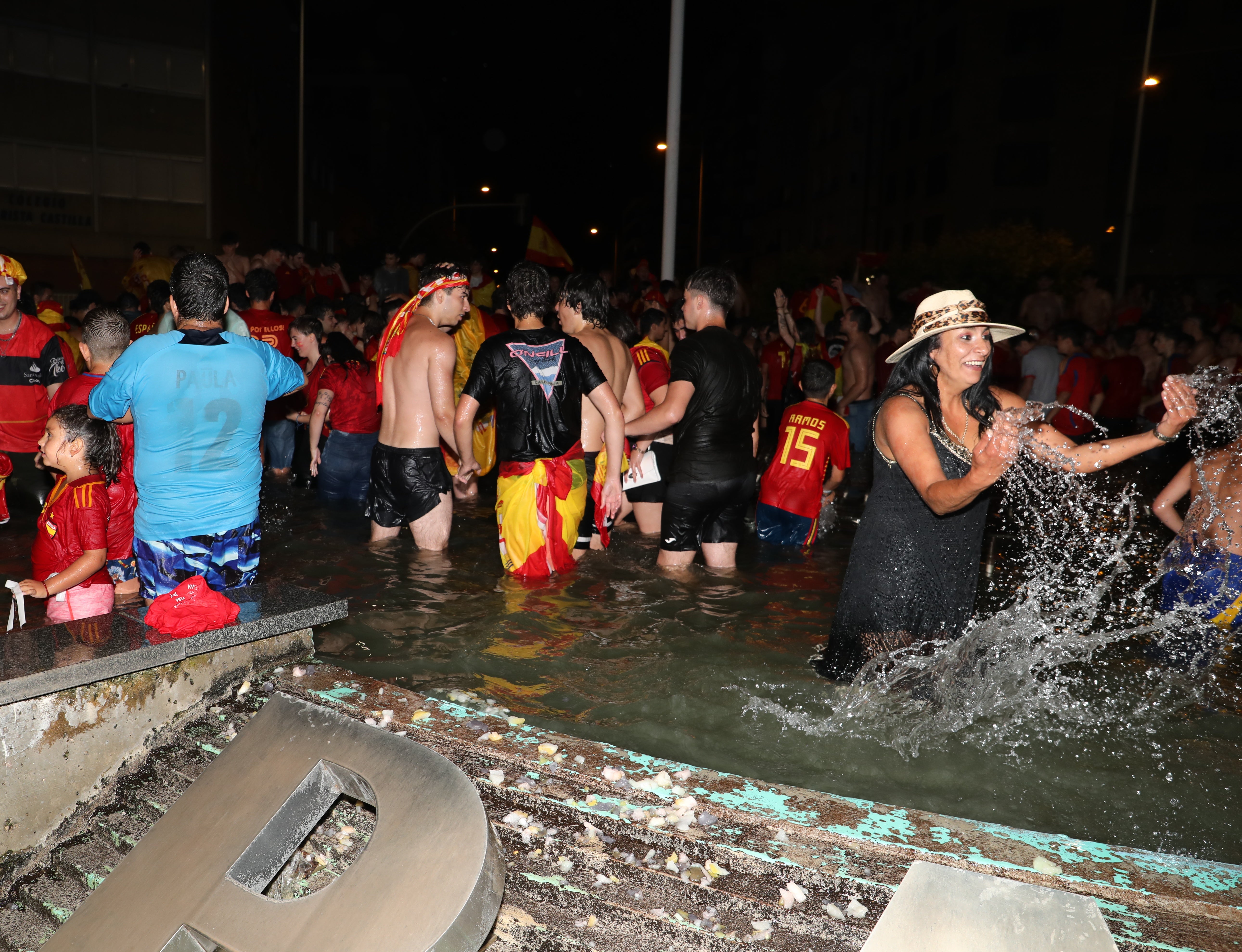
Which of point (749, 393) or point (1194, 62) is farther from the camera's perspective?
point (1194, 62)

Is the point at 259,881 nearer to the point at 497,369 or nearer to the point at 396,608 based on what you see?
the point at 396,608

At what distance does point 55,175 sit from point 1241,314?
97.0 feet

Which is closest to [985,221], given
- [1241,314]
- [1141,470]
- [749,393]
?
[1241,314]

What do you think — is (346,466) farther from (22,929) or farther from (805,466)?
(22,929)

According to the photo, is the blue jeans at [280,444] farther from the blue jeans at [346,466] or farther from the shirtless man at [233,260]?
the shirtless man at [233,260]

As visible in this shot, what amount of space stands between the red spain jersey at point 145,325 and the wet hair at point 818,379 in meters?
5.82

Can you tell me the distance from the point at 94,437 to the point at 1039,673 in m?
4.66

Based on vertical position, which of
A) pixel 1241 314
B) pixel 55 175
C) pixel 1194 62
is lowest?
pixel 1241 314

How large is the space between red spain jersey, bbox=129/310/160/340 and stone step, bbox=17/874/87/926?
21.0 feet

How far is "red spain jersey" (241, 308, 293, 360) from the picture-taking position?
28.3 ft

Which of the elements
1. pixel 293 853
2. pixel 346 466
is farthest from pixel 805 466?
pixel 293 853

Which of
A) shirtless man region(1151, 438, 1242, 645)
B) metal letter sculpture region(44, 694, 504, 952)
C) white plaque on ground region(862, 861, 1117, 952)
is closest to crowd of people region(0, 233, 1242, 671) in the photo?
shirtless man region(1151, 438, 1242, 645)

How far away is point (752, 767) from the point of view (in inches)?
146

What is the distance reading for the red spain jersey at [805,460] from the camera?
294 inches
